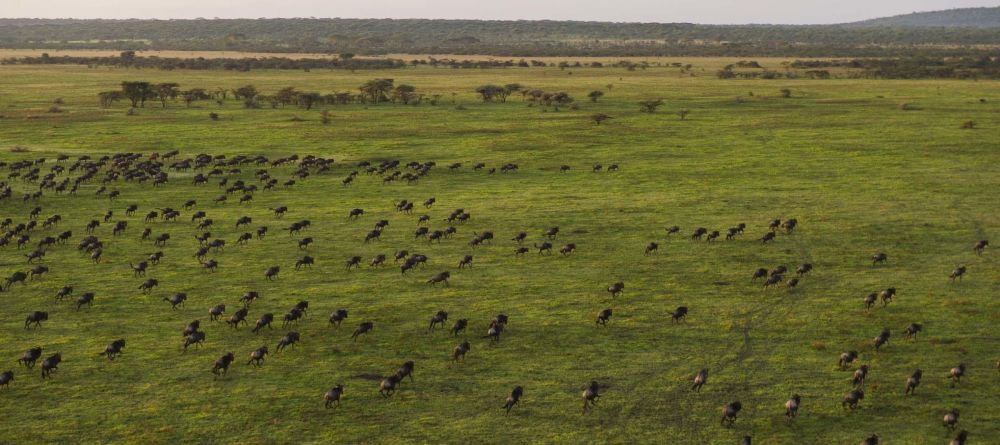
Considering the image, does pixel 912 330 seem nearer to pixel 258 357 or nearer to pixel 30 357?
pixel 258 357

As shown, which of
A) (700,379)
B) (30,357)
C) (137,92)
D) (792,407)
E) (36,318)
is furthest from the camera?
(137,92)

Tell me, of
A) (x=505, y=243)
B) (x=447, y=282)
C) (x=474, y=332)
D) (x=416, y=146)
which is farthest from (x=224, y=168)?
(x=474, y=332)

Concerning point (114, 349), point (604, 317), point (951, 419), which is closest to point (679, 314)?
point (604, 317)

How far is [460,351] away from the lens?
2402 centimetres

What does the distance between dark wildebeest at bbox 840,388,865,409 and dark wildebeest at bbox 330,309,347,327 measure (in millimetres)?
13446

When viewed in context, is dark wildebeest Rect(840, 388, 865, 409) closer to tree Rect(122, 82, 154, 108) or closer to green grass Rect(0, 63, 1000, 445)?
green grass Rect(0, 63, 1000, 445)

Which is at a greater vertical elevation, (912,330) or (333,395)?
(912,330)

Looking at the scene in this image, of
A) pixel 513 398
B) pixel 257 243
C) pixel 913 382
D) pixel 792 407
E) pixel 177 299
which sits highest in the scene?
pixel 913 382

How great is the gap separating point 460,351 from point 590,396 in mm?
4178

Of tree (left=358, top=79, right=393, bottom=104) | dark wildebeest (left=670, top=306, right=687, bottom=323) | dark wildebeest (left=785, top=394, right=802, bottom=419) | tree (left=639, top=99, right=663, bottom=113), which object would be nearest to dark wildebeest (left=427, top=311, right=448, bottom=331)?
dark wildebeest (left=670, top=306, right=687, bottom=323)

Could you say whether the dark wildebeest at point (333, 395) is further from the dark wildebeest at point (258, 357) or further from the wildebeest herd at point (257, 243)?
the dark wildebeest at point (258, 357)

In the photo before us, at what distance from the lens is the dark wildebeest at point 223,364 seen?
22922 millimetres

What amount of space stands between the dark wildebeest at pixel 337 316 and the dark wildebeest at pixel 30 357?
24.5 ft

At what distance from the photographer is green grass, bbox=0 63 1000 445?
20812 millimetres
